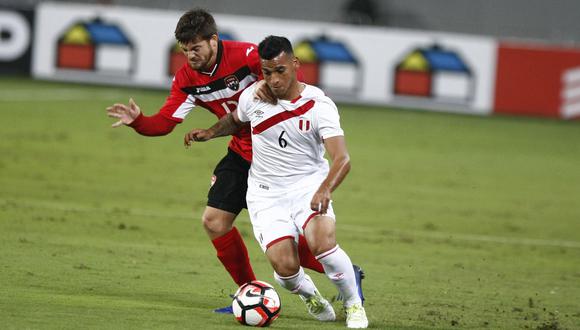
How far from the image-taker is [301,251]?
29.1 feet

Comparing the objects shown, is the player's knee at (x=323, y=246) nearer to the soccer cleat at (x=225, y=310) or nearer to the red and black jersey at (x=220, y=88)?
the soccer cleat at (x=225, y=310)

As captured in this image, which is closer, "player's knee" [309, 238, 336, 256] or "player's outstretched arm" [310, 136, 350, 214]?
"player's outstretched arm" [310, 136, 350, 214]


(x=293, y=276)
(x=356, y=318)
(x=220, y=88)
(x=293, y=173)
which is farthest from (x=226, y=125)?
(x=356, y=318)

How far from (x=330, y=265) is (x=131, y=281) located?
2336 millimetres

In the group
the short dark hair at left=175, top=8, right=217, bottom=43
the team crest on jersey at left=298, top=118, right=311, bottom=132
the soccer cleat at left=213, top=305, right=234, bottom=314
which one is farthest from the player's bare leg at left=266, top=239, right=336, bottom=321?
the short dark hair at left=175, top=8, right=217, bottom=43

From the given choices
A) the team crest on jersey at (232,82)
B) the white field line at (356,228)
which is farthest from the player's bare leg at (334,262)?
the white field line at (356,228)

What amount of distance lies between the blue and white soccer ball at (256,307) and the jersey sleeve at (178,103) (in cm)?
165

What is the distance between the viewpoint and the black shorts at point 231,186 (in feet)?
29.1

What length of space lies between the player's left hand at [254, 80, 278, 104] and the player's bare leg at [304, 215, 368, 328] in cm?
89

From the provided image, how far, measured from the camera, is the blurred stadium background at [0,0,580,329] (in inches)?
377

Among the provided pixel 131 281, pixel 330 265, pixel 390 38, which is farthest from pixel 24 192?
pixel 390 38

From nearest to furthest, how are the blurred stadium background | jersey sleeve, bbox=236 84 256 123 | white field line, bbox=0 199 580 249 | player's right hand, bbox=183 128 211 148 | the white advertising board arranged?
jersey sleeve, bbox=236 84 256 123 < player's right hand, bbox=183 128 211 148 < the blurred stadium background < white field line, bbox=0 199 580 249 < the white advertising board

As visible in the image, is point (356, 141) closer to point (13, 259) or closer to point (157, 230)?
point (157, 230)

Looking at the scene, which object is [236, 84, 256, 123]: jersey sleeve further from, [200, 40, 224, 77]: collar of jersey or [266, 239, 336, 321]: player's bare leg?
[266, 239, 336, 321]: player's bare leg
